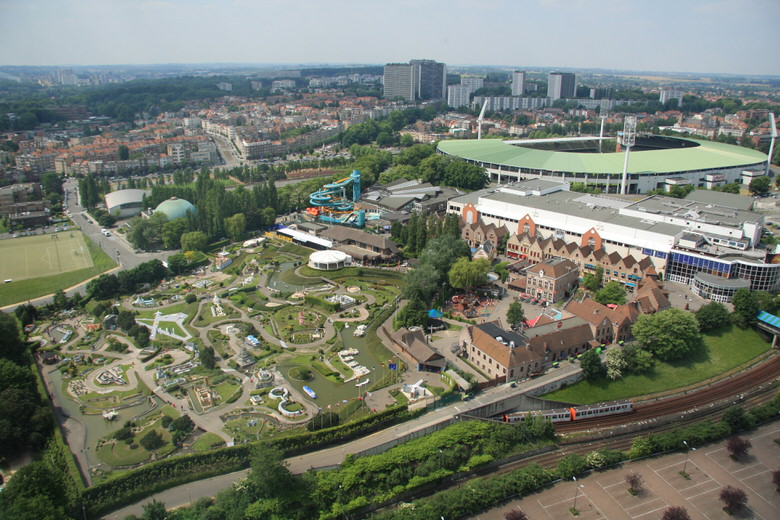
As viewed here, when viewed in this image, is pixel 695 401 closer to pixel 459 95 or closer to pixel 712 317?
pixel 712 317

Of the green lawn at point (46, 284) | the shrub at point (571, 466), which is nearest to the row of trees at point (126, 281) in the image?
the green lawn at point (46, 284)

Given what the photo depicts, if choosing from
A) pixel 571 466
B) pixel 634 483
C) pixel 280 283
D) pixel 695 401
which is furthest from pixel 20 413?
pixel 695 401

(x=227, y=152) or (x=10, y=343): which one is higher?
(x=227, y=152)

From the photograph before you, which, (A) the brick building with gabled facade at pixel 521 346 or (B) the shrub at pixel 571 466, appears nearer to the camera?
(B) the shrub at pixel 571 466

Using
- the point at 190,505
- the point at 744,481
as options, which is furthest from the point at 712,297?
the point at 190,505

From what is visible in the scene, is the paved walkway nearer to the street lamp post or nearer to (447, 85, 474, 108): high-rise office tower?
the street lamp post

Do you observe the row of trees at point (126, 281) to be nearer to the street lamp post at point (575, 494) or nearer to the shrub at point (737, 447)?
the street lamp post at point (575, 494)

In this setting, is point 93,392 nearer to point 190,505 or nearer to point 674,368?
point 190,505
